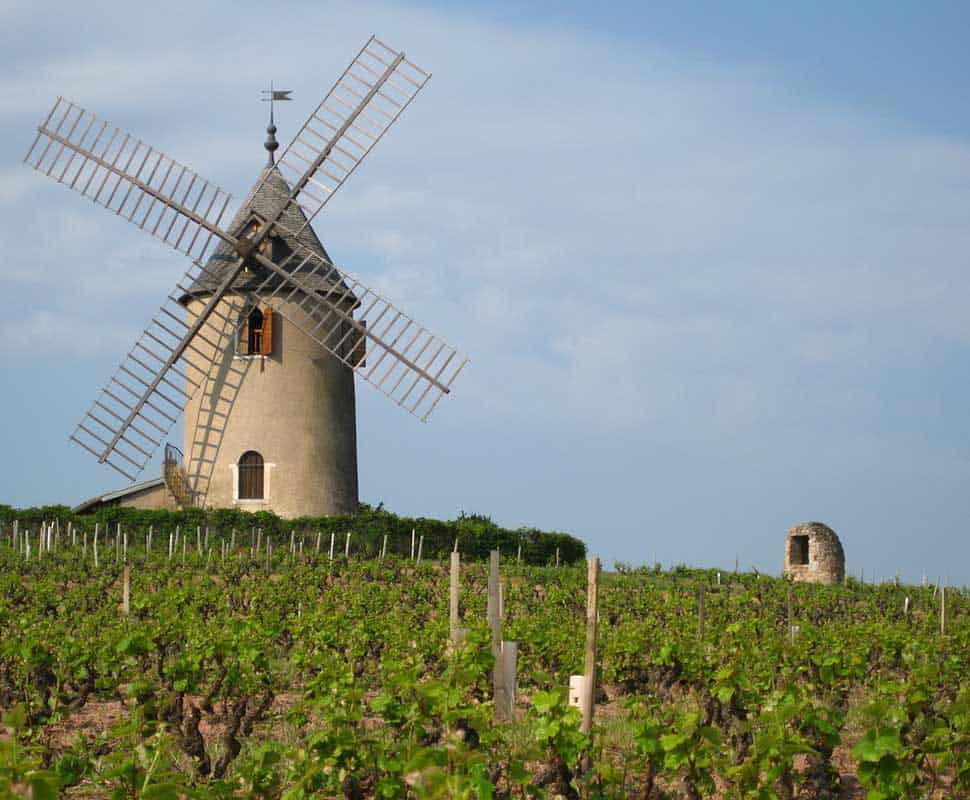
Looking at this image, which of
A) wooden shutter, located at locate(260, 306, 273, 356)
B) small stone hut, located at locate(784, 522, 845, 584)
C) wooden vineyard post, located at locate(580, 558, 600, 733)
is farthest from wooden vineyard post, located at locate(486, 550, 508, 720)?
small stone hut, located at locate(784, 522, 845, 584)

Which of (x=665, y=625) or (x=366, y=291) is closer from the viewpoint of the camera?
(x=665, y=625)

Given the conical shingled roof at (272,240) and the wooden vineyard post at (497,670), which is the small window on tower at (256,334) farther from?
the wooden vineyard post at (497,670)

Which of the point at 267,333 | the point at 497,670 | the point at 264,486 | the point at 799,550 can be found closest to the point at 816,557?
the point at 799,550

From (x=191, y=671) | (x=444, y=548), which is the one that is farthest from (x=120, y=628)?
(x=444, y=548)

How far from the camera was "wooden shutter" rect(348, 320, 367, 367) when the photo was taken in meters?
27.2

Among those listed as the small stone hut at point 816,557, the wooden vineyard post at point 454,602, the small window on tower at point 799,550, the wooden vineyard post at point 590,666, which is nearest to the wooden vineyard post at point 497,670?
the wooden vineyard post at point 454,602

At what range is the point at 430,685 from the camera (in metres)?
7.17

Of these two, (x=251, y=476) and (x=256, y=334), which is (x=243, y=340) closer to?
(x=256, y=334)

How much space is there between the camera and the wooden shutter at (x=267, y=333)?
88.8 feet

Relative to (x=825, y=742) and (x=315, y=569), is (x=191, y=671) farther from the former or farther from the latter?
(x=315, y=569)

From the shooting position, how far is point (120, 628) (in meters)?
15.4

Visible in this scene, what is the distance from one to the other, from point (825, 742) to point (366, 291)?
63.5 ft

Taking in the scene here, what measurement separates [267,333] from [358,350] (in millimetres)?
1874

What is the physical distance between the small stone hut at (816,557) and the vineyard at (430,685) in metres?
3.21
